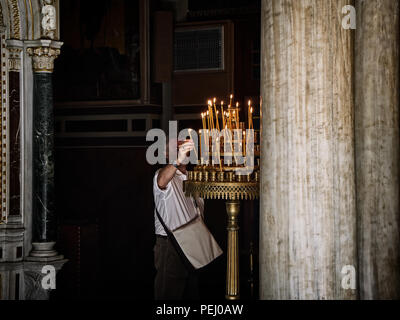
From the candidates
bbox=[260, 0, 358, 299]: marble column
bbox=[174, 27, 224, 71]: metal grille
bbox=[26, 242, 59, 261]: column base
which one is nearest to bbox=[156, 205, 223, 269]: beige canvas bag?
bbox=[26, 242, 59, 261]: column base

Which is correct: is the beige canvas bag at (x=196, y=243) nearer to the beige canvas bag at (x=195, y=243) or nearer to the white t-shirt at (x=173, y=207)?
the beige canvas bag at (x=195, y=243)

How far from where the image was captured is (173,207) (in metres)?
5.16

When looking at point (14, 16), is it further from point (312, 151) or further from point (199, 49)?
point (199, 49)

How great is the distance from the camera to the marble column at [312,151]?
2.62 metres

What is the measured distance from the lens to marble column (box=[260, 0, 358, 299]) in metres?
2.62

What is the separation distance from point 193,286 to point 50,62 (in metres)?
2.69

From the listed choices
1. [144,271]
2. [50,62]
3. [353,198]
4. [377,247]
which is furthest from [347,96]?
[144,271]

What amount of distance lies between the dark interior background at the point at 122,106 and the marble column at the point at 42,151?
11.4 feet

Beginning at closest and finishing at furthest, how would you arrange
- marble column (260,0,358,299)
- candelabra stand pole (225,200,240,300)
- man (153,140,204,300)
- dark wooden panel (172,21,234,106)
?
1. marble column (260,0,358,299)
2. candelabra stand pole (225,200,240,300)
3. man (153,140,204,300)
4. dark wooden panel (172,21,234,106)

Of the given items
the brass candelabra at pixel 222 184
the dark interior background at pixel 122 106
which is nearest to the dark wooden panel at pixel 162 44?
the dark interior background at pixel 122 106

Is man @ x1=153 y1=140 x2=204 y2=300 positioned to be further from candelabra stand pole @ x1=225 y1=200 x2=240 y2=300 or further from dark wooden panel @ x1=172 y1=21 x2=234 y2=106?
dark wooden panel @ x1=172 y1=21 x2=234 y2=106

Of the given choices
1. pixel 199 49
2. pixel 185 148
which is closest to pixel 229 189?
pixel 185 148

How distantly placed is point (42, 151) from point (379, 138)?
4.07 meters

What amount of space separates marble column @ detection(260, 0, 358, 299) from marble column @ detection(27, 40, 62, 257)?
381 centimetres
